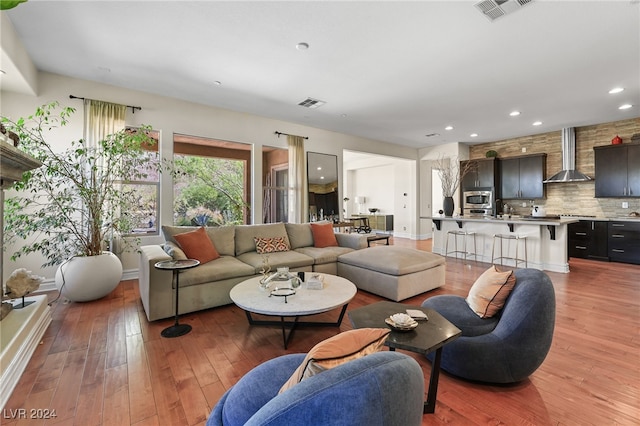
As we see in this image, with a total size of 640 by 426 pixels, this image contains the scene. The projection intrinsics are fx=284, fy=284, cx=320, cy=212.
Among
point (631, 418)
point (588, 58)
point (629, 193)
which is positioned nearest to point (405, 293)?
point (631, 418)

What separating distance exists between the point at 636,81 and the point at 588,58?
143 cm

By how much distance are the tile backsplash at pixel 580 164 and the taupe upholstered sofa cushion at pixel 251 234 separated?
6622 mm

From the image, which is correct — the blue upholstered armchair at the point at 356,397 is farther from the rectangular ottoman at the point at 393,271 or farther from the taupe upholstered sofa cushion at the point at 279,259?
the taupe upholstered sofa cushion at the point at 279,259

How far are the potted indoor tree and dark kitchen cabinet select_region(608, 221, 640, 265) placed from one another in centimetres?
829

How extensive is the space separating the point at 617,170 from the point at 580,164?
743mm

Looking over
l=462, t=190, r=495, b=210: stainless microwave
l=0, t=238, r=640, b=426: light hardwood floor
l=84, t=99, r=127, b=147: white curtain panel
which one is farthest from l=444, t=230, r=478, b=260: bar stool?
l=84, t=99, r=127, b=147: white curtain panel

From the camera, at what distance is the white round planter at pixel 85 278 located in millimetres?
3260

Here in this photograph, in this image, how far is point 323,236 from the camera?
4.63 meters

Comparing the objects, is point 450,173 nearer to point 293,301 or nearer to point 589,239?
point 589,239

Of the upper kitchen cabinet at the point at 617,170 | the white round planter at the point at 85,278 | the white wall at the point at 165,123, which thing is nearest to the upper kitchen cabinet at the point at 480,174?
the upper kitchen cabinet at the point at 617,170

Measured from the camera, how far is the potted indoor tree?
320 centimetres

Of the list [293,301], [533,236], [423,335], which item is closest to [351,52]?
[293,301]

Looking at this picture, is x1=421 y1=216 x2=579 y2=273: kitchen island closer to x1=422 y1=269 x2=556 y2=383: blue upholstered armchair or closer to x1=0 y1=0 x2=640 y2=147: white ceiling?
x1=0 y1=0 x2=640 y2=147: white ceiling

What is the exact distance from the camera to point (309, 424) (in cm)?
62
